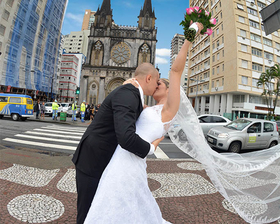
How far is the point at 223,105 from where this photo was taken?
35250 millimetres

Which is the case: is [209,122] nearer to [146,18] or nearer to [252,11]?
[252,11]

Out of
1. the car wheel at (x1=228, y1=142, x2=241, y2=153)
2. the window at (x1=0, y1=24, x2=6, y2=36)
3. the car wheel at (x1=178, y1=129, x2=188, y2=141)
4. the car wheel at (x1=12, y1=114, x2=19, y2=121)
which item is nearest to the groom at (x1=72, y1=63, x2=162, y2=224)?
the car wheel at (x1=178, y1=129, x2=188, y2=141)

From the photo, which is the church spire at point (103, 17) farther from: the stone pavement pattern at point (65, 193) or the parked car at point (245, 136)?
the stone pavement pattern at point (65, 193)

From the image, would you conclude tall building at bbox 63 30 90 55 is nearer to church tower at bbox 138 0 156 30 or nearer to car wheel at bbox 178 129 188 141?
church tower at bbox 138 0 156 30

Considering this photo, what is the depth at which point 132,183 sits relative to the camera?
1.43 m

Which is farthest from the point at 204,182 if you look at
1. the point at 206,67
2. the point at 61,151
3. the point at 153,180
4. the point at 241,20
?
the point at 206,67

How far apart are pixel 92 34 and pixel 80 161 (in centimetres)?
4966

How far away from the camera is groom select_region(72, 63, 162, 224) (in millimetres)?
1289

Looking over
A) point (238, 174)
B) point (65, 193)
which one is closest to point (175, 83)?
point (238, 174)

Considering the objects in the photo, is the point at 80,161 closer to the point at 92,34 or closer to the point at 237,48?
the point at 237,48

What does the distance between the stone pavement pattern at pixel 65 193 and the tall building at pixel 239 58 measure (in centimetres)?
3053

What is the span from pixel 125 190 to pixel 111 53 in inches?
1876

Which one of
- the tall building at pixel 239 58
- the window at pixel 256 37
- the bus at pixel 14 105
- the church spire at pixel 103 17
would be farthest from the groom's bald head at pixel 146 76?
the church spire at pixel 103 17

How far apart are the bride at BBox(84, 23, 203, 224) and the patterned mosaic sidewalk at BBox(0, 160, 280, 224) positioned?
136 cm
